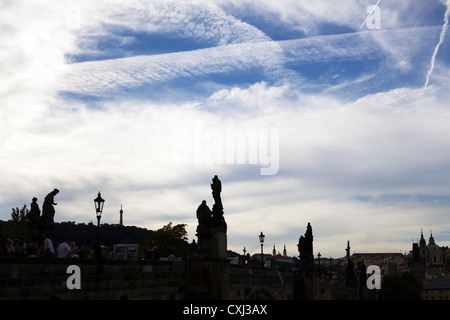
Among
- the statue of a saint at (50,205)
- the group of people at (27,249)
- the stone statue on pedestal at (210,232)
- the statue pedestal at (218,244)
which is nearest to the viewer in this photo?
the group of people at (27,249)

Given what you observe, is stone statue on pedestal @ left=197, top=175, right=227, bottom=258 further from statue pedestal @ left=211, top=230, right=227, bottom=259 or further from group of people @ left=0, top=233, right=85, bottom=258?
group of people @ left=0, top=233, right=85, bottom=258

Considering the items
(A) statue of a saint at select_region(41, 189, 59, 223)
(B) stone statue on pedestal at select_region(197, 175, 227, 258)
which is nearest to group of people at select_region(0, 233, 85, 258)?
(B) stone statue on pedestal at select_region(197, 175, 227, 258)

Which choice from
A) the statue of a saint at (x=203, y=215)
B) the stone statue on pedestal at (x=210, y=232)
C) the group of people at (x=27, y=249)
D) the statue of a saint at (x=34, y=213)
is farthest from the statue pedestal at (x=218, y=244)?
the statue of a saint at (x=34, y=213)

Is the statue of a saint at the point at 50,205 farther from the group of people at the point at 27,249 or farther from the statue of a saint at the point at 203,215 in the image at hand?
the group of people at the point at 27,249

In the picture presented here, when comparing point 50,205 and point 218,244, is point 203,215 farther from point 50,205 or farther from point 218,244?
point 50,205

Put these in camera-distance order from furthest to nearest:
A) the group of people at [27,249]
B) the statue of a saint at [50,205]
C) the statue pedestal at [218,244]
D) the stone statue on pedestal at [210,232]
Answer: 1. the statue of a saint at [50,205]
2. the statue pedestal at [218,244]
3. the stone statue on pedestal at [210,232]
4. the group of people at [27,249]

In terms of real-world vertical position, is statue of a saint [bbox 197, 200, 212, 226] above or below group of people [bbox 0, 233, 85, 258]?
above

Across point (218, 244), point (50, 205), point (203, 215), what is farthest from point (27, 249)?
point (50, 205)

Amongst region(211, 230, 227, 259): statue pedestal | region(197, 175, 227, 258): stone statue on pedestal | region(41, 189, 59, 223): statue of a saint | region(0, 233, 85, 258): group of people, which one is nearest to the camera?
region(0, 233, 85, 258): group of people

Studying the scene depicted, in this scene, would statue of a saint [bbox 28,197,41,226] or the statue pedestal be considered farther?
statue of a saint [bbox 28,197,41,226]

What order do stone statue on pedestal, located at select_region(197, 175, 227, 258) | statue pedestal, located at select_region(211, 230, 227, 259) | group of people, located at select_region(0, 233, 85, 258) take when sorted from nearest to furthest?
group of people, located at select_region(0, 233, 85, 258)
stone statue on pedestal, located at select_region(197, 175, 227, 258)
statue pedestal, located at select_region(211, 230, 227, 259)


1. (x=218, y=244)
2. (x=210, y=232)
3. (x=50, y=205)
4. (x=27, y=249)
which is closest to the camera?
(x=27, y=249)

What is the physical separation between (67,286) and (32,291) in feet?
4.34

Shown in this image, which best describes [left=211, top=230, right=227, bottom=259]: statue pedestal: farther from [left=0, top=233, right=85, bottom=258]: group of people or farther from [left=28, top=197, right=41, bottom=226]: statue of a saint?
[left=28, top=197, right=41, bottom=226]: statue of a saint
